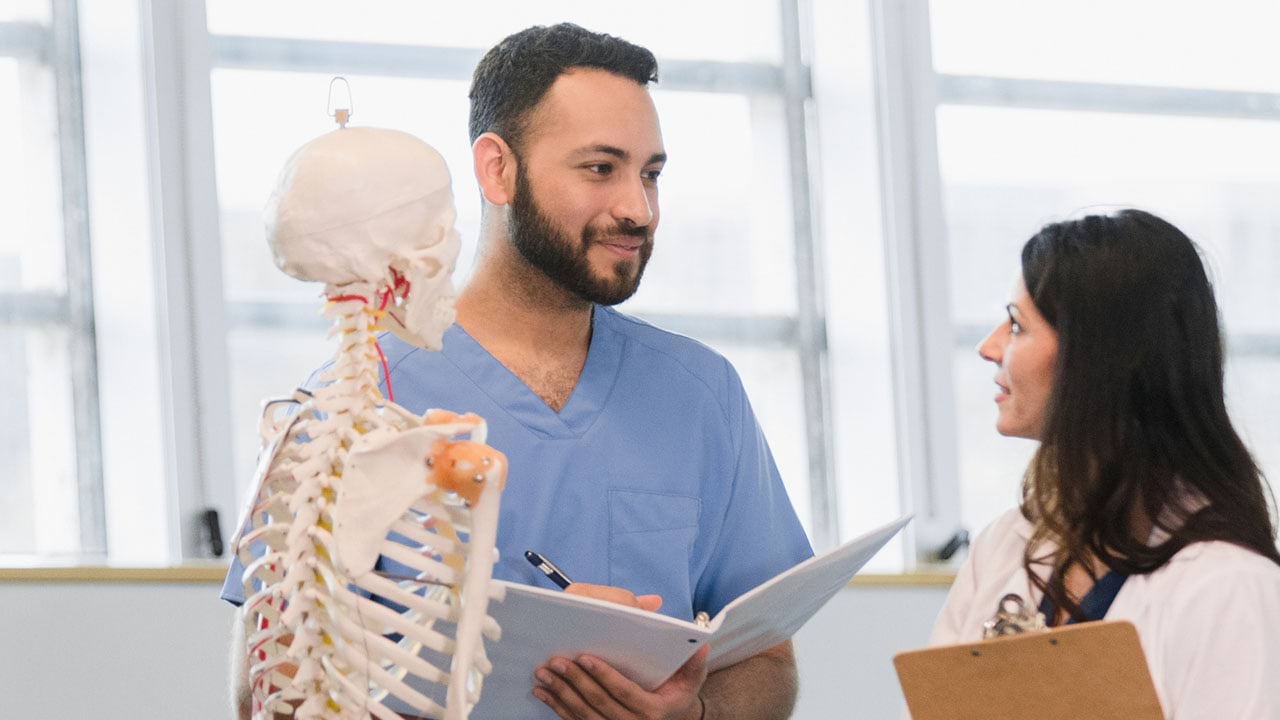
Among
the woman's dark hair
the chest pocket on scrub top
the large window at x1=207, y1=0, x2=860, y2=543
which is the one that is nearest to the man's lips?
the chest pocket on scrub top

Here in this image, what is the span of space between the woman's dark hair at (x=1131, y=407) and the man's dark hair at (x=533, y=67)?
24.9 inches

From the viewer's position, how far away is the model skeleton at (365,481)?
120cm

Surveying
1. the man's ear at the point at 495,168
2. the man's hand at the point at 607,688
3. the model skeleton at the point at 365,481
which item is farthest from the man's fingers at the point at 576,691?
the man's ear at the point at 495,168

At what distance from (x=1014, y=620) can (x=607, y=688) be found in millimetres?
398

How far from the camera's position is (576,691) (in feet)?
5.10

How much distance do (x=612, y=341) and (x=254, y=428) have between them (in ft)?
4.60

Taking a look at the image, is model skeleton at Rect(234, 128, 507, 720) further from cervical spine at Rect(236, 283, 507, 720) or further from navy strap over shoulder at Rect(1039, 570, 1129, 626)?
navy strap over shoulder at Rect(1039, 570, 1129, 626)

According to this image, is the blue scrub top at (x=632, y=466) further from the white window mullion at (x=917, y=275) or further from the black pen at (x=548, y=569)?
the white window mullion at (x=917, y=275)

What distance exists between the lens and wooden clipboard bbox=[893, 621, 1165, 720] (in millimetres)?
1341

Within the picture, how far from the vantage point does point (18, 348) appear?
10.3ft

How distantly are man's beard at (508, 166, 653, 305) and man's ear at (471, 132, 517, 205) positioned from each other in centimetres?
6

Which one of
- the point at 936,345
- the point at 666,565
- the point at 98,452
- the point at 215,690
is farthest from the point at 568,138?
the point at 936,345

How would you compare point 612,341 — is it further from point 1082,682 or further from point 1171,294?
point 1082,682

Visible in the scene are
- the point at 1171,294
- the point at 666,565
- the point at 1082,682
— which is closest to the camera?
the point at 1082,682
